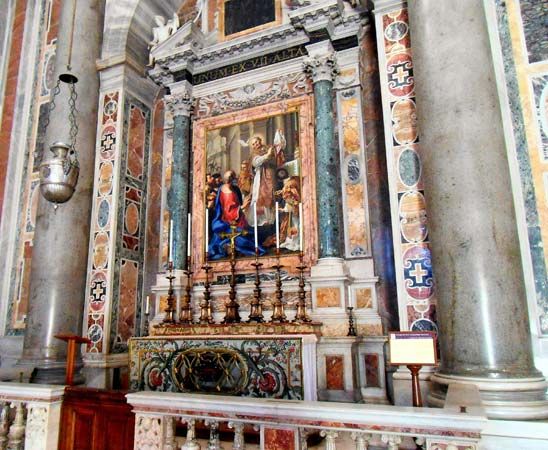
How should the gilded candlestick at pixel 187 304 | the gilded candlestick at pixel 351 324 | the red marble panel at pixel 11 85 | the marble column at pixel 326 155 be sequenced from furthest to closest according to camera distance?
the red marble panel at pixel 11 85
the gilded candlestick at pixel 187 304
the marble column at pixel 326 155
the gilded candlestick at pixel 351 324

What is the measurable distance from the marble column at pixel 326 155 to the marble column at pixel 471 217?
1.64 meters

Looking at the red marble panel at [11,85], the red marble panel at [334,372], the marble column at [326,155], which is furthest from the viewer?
the red marble panel at [11,85]

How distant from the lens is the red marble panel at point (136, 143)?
7031mm

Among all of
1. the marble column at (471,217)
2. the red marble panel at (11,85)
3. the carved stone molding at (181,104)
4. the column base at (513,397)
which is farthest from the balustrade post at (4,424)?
the red marble panel at (11,85)

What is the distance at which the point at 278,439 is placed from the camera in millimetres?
2611

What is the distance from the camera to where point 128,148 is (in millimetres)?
7008

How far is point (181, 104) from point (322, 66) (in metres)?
2.22

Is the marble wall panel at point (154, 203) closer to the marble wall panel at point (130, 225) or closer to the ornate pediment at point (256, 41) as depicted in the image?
the marble wall panel at point (130, 225)

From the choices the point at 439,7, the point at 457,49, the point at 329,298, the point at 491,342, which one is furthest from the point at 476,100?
the point at 329,298

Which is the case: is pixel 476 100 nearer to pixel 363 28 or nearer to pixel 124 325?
pixel 363 28

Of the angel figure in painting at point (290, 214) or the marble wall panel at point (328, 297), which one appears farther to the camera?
the angel figure in painting at point (290, 214)

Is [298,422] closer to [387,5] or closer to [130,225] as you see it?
[387,5]

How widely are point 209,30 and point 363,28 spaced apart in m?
2.46

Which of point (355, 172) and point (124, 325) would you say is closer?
point (355, 172)
